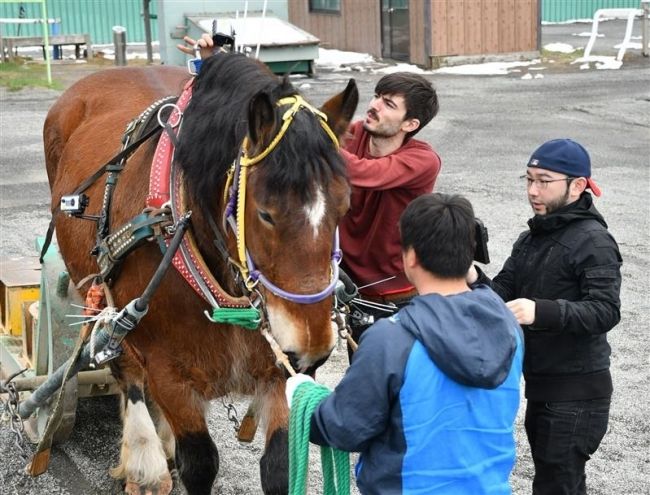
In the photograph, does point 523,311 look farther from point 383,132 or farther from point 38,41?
point 38,41

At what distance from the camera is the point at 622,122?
48.8 ft

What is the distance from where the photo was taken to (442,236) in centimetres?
260

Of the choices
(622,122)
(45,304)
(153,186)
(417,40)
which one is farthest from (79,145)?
(417,40)

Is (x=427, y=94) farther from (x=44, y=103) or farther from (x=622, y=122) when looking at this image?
(x=44, y=103)

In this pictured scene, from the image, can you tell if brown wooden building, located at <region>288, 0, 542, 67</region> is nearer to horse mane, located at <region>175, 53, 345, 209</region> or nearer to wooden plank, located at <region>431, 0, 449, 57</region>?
wooden plank, located at <region>431, 0, 449, 57</region>

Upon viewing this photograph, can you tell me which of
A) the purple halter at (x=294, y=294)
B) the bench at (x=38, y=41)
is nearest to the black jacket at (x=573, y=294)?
the purple halter at (x=294, y=294)

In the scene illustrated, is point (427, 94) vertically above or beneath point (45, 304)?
above

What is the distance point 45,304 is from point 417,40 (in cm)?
1654

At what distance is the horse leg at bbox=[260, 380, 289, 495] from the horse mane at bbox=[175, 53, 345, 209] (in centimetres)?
83

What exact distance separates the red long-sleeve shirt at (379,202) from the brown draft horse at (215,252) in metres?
0.51

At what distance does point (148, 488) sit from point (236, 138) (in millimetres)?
1903

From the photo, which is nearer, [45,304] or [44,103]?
[45,304]

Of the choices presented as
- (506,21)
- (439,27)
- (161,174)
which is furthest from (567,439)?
(506,21)

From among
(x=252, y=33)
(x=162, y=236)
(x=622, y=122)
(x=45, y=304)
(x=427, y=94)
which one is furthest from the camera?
(x=252, y=33)
